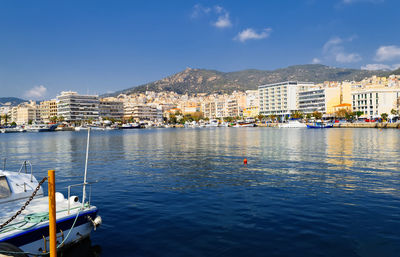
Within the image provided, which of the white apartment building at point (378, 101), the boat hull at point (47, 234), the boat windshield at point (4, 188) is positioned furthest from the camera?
the white apartment building at point (378, 101)

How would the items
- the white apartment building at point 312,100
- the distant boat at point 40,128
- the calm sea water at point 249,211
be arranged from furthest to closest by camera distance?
1. the white apartment building at point 312,100
2. the distant boat at point 40,128
3. the calm sea water at point 249,211

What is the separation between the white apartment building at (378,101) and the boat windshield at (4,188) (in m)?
157

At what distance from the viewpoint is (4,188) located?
436 inches

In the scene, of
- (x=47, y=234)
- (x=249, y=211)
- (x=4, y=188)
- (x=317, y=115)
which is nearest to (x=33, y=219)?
(x=47, y=234)

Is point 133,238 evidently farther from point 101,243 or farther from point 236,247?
point 236,247

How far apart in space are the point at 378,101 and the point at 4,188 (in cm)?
16692

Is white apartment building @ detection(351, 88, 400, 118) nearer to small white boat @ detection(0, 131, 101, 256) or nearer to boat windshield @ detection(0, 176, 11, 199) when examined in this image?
small white boat @ detection(0, 131, 101, 256)

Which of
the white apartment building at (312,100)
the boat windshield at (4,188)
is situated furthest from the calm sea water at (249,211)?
the white apartment building at (312,100)

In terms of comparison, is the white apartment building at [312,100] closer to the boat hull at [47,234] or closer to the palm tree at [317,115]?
the palm tree at [317,115]

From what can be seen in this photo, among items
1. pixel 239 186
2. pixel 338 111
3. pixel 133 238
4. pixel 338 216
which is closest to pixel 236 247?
pixel 133 238

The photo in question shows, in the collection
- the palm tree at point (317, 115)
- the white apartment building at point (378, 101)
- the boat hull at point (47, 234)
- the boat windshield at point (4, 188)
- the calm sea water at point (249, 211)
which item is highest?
the white apartment building at point (378, 101)

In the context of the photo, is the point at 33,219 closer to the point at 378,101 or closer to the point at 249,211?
the point at 249,211

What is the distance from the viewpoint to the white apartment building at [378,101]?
5807 inches

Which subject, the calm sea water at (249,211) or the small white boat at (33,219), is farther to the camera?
the calm sea water at (249,211)
